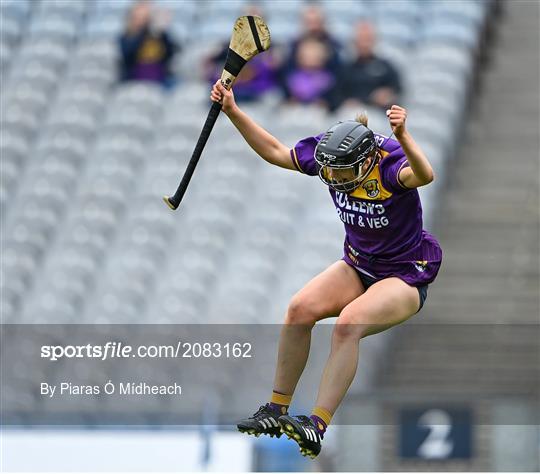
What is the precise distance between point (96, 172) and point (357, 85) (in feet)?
8.13

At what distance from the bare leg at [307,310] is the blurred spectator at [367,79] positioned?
192 inches

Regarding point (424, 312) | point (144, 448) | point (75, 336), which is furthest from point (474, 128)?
point (144, 448)

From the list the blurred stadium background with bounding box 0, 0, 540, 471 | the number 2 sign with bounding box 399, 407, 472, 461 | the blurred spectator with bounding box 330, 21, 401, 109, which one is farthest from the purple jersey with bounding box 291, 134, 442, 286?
the blurred spectator with bounding box 330, 21, 401, 109

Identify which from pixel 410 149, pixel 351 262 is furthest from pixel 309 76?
pixel 410 149

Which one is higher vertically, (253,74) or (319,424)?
(253,74)

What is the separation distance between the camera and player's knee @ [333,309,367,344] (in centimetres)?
602

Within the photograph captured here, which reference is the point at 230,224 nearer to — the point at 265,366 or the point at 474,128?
the point at 265,366

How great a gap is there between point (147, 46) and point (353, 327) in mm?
6683

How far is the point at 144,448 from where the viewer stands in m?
8.68

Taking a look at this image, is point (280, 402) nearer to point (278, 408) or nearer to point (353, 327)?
point (278, 408)

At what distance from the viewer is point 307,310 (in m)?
6.19

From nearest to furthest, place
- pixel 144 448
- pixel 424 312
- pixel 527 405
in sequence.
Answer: pixel 144 448 < pixel 527 405 < pixel 424 312

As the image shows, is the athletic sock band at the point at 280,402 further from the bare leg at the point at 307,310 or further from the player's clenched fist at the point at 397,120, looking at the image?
the player's clenched fist at the point at 397,120

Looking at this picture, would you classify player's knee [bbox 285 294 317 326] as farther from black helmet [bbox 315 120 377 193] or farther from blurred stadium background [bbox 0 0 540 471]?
blurred stadium background [bbox 0 0 540 471]
